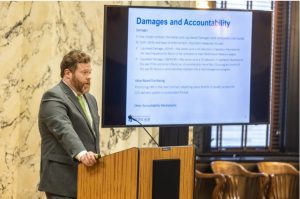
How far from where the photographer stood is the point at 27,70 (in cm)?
475

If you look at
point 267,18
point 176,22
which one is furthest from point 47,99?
point 267,18

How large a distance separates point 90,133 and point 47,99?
1.06ft

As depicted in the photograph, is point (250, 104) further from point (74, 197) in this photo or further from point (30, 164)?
point (30, 164)

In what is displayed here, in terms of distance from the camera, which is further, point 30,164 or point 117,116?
point 30,164

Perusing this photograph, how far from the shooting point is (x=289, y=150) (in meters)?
6.29

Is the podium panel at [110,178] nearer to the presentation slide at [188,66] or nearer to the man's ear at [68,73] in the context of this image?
the presentation slide at [188,66]

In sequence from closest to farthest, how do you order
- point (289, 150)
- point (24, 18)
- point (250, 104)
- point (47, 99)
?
point (47, 99)
point (250, 104)
point (24, 18)
point (289, 150)

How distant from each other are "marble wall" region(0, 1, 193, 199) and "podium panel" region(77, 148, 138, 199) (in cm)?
201

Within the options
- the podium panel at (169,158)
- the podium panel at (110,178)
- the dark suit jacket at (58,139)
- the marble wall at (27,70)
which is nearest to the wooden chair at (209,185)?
the marble wall at (27,70)

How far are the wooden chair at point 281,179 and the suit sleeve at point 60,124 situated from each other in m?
2.98

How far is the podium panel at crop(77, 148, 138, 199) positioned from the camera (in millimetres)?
2850

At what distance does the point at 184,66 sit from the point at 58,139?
2.82 feet

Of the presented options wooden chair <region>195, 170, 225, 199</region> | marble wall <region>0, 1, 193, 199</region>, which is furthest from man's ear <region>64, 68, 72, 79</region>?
wooden chair <region>195, 170, 225, 199</region>

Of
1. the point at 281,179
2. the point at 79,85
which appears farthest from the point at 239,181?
the point at 79,85
